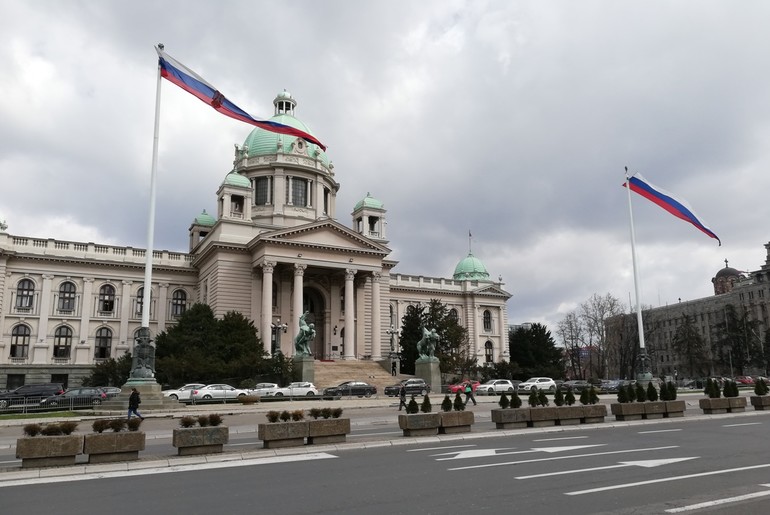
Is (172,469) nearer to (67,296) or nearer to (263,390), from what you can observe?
(263,390)

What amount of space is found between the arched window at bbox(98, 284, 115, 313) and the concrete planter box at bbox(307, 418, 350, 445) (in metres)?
53.1

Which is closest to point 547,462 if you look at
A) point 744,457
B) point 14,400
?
point 744,457

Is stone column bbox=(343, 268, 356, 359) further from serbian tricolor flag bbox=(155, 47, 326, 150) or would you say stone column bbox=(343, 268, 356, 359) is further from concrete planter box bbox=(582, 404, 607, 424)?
concrete planter box bbox=(582, 404, 607, 424)

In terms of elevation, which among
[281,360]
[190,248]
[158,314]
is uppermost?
[190,248]

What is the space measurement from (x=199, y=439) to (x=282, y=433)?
2083mm

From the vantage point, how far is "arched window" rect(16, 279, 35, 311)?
2294 inches

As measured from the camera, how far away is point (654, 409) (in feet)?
77.0

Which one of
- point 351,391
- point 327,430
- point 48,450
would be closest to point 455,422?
point 327,430

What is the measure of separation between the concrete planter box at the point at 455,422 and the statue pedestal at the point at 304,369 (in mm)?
30133

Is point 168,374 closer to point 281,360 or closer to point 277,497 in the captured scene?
point 281,360

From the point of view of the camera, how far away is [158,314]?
6406cm

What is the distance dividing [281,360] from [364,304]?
60.1 feet

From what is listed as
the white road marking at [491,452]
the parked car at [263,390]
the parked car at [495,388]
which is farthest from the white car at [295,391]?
the white road marking at [491,452]

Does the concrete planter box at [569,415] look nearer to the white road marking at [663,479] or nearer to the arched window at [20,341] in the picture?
the white road marking at [663,479]
